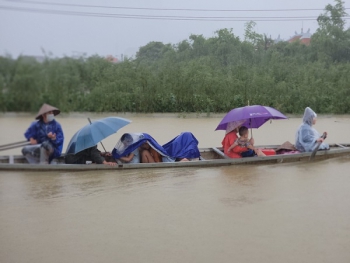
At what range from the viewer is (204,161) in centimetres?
521

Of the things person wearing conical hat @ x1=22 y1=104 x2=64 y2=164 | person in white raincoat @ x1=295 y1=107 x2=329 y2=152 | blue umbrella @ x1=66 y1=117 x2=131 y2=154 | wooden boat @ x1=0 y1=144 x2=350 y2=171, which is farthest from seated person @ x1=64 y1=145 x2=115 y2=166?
person in white raincoat @ x1=295 y1=107 x2=329 y2=152

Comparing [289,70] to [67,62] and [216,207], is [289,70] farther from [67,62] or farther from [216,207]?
[67,62]

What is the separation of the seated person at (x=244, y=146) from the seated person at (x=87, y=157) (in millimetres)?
1425

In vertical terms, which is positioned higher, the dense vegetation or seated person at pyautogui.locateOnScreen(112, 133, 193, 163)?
the dense vegetation

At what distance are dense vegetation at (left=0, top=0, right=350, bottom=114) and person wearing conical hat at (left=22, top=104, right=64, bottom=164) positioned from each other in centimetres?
9

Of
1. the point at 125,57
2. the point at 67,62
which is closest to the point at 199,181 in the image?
the point at 125,57

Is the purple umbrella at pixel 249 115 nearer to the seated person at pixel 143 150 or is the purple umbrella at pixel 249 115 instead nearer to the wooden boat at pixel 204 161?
the wooden boat at pixel 204 161

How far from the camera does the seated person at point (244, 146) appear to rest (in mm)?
5484

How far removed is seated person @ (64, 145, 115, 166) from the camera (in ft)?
16.2

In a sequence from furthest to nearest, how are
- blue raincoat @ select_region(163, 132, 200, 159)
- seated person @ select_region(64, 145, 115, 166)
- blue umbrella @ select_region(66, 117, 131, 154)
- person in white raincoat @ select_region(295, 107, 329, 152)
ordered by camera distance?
person in white raincoat @ select_region(295, 107, 329, 152), blue raincoat @ select_region(163, 132, 200, 159), seated person @ select_region(64, 145, 115, 166), blue umbrella @ select_region(66, 117, 131, 154)

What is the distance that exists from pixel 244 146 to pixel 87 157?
5.74 ft

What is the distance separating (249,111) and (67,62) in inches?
169

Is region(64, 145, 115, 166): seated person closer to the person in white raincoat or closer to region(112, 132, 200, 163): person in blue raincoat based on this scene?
region(112, 132, 200, 163): person in blue raincoat

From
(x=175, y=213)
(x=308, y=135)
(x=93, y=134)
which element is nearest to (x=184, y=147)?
(x=93, y=134)
